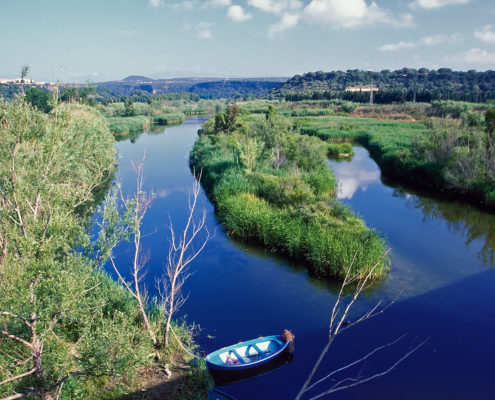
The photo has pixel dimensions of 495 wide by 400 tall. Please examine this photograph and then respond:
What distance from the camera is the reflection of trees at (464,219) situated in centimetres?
1587

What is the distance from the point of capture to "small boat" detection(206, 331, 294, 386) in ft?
28.0

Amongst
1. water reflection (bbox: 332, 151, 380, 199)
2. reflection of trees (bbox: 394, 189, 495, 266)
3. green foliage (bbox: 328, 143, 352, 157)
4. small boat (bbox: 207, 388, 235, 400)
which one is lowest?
small boat (bbox: 207, 388, 235, 400)

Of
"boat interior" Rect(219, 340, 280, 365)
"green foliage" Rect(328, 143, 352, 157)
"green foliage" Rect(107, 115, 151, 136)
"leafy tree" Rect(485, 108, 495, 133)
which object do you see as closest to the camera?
"boat interior" Rect(219, 340, 280, 365)

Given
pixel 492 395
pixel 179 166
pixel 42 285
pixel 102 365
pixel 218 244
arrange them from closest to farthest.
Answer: pixel 42 285 → pixel 102 365 → pixel 492 395 → pixel 218 244 → pixel 179 166

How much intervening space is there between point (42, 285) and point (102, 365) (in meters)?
1.72

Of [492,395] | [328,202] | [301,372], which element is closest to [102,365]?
[301,372]

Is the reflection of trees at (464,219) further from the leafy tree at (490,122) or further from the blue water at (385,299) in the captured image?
the leafy tree at (490,122)

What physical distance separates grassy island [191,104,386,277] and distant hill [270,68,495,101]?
197 ft

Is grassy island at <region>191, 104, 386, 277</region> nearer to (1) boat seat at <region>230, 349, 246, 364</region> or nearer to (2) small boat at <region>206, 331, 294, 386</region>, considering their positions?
(2) small boat at <region>206, 331, 294, 386</region>

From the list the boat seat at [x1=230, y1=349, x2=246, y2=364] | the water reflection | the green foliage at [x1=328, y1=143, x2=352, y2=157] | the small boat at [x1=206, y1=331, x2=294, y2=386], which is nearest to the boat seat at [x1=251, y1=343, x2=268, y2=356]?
the small boat at [x1=206, y1=331, x2=294, y2=386]

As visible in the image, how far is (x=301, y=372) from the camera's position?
29.6 ft

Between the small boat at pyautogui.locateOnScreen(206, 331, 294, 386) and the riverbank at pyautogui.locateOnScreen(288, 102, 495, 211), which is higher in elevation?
the riverbank at pyautogui.locateOnScreen(288, 102, 495, 211)

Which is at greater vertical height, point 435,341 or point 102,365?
point 102,365

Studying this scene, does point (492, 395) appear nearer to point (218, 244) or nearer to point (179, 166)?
point (218, 244)
